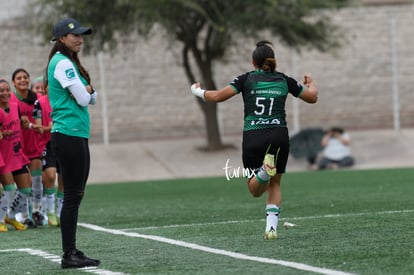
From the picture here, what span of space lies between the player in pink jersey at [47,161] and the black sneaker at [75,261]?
15.9ft

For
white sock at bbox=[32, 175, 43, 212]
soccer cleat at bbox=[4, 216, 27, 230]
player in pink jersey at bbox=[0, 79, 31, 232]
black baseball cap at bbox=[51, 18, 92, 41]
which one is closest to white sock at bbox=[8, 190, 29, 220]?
soccer cleat at bbox=[4, 216, 27, 230]

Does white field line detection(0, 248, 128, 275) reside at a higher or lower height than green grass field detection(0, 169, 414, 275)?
lower

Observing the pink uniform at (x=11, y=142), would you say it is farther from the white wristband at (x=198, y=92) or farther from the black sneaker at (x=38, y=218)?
the white wristband at (x=198, y=92)

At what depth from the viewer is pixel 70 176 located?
9062 mm

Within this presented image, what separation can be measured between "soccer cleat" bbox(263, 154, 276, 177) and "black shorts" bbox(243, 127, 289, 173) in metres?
0.20

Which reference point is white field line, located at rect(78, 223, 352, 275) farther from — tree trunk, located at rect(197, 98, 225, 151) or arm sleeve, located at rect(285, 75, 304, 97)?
tree trunk, located at rect(197, 98, 225, 151)

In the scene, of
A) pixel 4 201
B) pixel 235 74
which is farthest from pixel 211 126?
pixel 4 201

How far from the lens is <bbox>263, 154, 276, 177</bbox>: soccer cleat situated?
406 inches

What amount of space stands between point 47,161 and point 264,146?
4.41 m

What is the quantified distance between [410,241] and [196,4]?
1744cm

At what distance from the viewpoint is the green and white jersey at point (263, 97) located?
415 inches

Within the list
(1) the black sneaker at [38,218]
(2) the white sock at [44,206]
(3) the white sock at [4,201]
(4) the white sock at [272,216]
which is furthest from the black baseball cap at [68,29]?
(2) the white sock at [44,206]

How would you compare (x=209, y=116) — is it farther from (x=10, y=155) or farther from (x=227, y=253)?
(x=227, y=253)

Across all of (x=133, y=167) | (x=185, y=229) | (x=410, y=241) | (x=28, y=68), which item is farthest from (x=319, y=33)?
(x=410, y=241)
